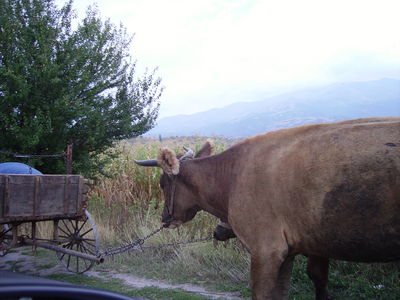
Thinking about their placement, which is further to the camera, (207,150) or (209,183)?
(207,150)

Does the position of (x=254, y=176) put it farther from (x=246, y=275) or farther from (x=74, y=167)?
(x=74, y=167)

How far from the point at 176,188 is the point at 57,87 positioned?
5.15 metres

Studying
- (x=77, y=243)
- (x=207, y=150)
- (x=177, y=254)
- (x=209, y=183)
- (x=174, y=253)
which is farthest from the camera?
(x=174, y=253)

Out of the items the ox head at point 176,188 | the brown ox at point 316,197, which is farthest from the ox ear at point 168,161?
the brown ox at point 316,197

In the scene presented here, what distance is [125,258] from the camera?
27.5 ft

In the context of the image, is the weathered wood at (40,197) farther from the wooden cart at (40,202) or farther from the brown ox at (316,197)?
the brown ox at (316,197)

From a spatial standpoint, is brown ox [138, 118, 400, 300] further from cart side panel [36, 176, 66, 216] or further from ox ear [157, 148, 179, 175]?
cart side panel [36, 176, 66, 216]

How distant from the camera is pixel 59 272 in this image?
7758mm

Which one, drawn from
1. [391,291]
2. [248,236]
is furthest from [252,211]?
[391,291]

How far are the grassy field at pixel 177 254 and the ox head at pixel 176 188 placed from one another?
1437mm

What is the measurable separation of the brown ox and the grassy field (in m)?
1.21

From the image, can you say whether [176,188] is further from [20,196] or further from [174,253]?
[174,253]

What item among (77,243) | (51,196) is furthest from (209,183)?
(77,243)

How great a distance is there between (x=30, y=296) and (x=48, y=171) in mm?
8767
